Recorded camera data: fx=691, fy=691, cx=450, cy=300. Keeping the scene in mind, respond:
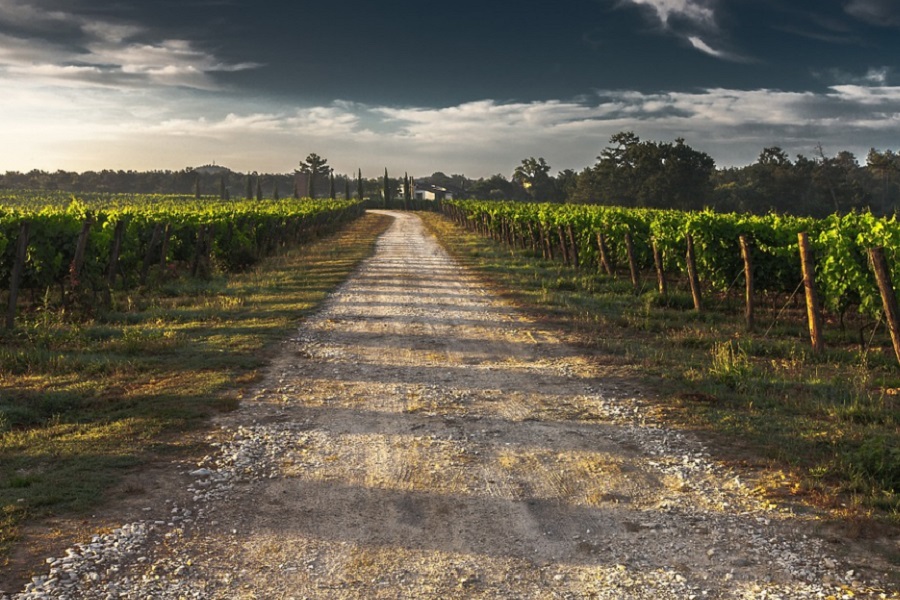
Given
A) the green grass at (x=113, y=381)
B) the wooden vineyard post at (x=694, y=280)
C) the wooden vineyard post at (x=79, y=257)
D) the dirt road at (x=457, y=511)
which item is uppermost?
the wooden vineyard post at (x=79, y=257)

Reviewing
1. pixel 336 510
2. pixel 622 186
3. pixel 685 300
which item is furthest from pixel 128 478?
pixel 622 186

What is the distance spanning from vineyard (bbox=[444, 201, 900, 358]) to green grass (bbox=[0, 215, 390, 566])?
30.0ft

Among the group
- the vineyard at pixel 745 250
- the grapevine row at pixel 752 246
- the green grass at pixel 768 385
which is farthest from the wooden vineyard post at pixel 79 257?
the grapevine row at pixel 752 246

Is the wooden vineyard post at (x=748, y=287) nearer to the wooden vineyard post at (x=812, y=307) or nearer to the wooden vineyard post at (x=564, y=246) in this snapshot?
the wooden vineyard post at (x=812, y=307)

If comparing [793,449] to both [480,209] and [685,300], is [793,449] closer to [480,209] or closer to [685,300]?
[685,300]

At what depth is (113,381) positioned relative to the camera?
9.09 metres

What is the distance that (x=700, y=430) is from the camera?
7293 millimetres

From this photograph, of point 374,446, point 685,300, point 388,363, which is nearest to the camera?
point 374,446

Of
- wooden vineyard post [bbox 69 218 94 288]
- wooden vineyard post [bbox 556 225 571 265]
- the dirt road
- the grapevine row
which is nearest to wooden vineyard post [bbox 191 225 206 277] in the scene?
wooden vineyard post [bbox 69 218 94 288]

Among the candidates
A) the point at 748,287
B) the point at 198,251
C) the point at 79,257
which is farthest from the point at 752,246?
the point at 198,251

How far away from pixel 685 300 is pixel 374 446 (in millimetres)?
11684

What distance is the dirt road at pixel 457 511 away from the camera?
4309 millimetres

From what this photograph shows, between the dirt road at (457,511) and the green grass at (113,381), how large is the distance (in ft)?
2.42

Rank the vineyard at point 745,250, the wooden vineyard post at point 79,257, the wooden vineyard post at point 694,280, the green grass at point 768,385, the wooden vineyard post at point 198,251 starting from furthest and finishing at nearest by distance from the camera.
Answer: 1. the wooden vineyard post at point 198,251
2. the wooden vineyard post at point 694,280
3. the wooden vineyard post at point 79,257
4. the vineyard at point 745,250
5. the green grass at point 768,385
